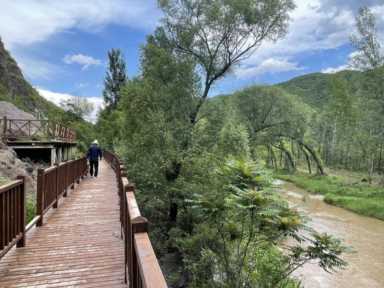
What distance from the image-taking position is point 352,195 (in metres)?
17.7

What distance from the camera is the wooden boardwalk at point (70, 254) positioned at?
3020 mm

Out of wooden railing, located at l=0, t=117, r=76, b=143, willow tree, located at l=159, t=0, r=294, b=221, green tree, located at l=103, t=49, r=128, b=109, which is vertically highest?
green tree, located at l=103, t=49, r=128, b=109

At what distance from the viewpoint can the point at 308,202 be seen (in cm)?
1692

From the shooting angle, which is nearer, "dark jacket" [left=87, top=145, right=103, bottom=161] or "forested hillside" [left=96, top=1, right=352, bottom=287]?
"forested hillside" [left=96, top=1, right=352, bottom=287]

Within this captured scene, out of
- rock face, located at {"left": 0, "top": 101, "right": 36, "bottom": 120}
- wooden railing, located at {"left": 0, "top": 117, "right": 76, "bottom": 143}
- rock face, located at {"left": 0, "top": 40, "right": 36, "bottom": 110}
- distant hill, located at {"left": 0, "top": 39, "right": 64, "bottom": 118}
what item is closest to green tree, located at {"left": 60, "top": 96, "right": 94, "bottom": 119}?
distant hill, located at {"left": 0, "top": 39, "right": 64, "bottom": 118}

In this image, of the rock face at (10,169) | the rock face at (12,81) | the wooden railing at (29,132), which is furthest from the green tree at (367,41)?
the rock face at (12,81)

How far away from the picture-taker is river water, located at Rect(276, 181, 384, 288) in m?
6.86

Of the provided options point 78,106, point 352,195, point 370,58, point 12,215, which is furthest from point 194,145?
point 78,106

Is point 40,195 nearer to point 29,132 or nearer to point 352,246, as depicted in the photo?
point 352,246

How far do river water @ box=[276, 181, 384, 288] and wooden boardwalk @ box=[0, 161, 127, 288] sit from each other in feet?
9.43

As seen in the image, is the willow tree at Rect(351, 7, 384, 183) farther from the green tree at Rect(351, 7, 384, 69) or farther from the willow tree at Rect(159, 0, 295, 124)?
the willow tree at Rect(159, 0, 295, 124)

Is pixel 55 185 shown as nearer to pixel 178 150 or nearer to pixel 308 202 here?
pixel 178 150

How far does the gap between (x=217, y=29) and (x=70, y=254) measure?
31.1 ft

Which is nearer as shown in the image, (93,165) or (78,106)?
(93,165)
